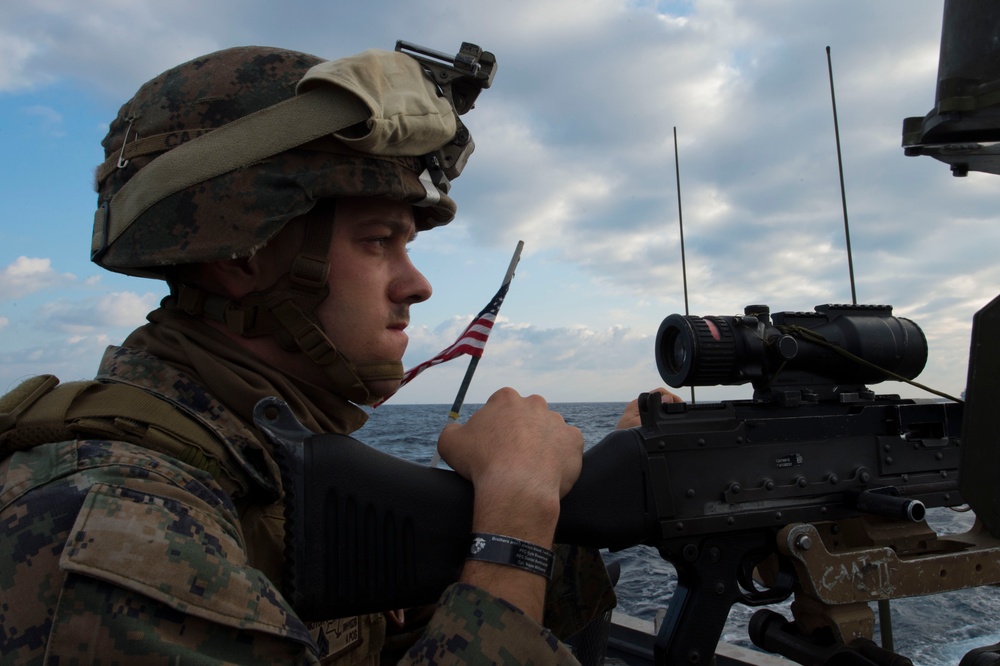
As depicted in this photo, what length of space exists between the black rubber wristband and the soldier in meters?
0.02

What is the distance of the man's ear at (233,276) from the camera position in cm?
215

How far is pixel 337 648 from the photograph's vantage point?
1.98 meters

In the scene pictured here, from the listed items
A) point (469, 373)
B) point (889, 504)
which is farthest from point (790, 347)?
point (469, 373)

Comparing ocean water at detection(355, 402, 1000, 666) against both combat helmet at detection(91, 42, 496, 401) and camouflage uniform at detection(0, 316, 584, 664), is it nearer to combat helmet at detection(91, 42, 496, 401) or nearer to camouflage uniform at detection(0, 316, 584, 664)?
combat helmet at detection(91, 42, 496, 401)

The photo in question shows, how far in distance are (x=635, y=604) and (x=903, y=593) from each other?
15.7ft

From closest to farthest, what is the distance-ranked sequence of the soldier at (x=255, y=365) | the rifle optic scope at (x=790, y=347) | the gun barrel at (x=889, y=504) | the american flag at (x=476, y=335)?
1. the soldier at (x=255, y=365)
2. the gun barrel at (x=889, y=504)
3. the rifle optic scope at (x=790, y=347)
4. the american flag at (x=476, y=335)

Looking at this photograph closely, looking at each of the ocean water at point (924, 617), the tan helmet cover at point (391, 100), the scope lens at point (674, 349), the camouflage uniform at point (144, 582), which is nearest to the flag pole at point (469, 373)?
the ocean water at point (924, 617)

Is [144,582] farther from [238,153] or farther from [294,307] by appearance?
[238,153]

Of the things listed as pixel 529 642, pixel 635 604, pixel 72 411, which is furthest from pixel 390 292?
pixel 635 604

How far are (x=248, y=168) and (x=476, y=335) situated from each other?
15.6 ft

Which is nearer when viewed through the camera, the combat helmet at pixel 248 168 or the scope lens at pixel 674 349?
the combat helmet at pixel 248 168

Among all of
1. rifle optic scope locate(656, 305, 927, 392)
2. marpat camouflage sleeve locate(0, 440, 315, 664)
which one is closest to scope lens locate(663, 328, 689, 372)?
rifle optic scope locate(656, 305, 927, 392)

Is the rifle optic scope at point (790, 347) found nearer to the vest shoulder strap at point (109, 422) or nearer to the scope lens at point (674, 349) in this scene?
the scope lens at point (674, 349)

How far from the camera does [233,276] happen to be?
215 centimetres
